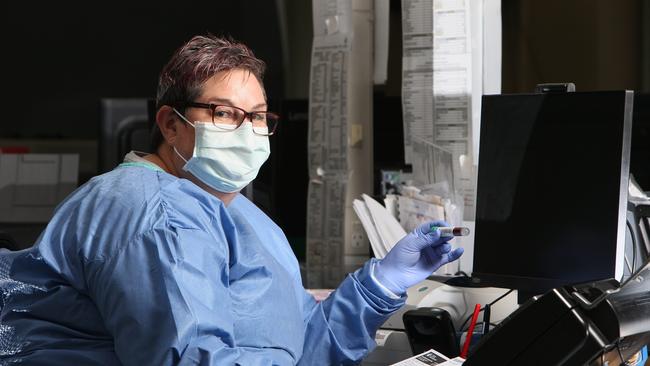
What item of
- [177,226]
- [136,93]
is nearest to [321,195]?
[177,226]

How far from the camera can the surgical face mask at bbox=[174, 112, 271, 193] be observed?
1688mm

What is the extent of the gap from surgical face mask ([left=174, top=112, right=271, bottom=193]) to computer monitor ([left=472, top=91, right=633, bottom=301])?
0.50 metres

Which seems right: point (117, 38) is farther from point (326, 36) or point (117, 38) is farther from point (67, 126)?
point (326, 36)

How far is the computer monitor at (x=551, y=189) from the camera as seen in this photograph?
1.67 m

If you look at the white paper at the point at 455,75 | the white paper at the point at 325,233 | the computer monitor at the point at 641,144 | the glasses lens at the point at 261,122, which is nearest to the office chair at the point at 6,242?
the glasses lens at the point at 261,122

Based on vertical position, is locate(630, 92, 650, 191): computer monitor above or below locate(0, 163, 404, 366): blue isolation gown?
above

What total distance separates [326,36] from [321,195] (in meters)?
0.50

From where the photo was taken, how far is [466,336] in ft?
5.99

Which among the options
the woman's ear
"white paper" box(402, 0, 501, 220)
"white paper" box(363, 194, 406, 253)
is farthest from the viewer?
"white paper" box(402, 0, 501, 220)

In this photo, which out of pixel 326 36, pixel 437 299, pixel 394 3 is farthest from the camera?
pixel 394 3

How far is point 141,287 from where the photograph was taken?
1.33 meters

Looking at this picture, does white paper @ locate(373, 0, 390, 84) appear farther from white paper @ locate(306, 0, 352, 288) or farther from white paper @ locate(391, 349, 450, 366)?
white paper @ locate(391, 349, 450, 366)

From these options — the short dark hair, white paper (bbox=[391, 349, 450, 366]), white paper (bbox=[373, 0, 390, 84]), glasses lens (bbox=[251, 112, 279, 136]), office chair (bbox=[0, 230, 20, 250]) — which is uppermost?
white paper (bbox=[373, 0, 390, 84])

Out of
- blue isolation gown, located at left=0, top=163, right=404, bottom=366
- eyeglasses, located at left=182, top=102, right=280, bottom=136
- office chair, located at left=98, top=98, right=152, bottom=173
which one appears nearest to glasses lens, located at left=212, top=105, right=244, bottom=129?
eyeglasses, located at left=182, top=102, right=280, bottom=136
